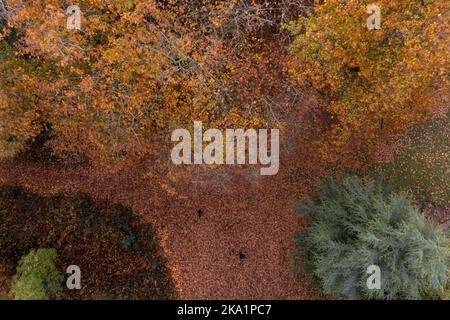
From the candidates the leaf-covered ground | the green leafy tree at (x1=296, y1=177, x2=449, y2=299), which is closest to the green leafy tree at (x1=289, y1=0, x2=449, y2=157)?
the green leafy tree at (x1=296, y1=177, x2=449, y2=299)

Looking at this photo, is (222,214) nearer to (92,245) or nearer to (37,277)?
(92,245)

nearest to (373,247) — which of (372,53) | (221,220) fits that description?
(221,220)

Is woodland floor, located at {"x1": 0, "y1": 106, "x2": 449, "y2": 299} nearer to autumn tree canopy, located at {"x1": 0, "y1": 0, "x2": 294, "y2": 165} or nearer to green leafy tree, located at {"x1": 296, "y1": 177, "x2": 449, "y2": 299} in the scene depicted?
green leafy tree, located at {"x1": 296, "y1": 177, "x2": 449, "y2": 299}

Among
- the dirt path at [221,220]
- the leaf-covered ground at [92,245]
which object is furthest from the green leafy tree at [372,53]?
Answer: the leaf-covered ground at [92,245]

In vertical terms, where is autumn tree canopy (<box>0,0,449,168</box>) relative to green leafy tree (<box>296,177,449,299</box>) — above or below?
above

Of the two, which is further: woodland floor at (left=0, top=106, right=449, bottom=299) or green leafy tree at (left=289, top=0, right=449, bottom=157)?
woodland floor at (left=0, top=106, right=449, bottom=299)

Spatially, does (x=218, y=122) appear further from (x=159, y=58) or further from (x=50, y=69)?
(x=50, y=69)

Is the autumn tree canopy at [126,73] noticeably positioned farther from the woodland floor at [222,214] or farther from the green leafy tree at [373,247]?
the green leafy tree at [373,247]
